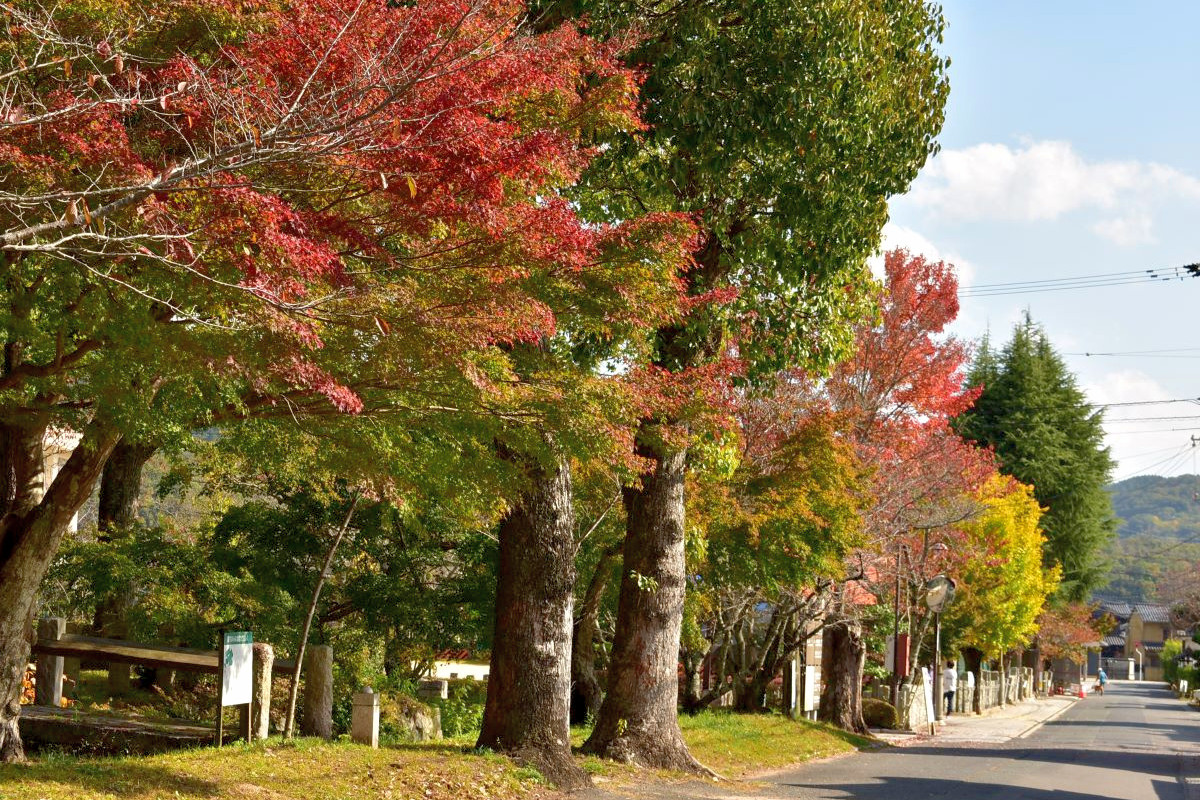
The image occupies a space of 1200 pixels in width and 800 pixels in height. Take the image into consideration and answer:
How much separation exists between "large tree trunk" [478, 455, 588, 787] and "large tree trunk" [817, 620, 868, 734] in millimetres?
15063

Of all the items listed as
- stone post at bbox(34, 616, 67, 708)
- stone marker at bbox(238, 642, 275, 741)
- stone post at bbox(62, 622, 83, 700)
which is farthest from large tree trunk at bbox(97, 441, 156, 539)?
stone marker at bbox(238, 642, 275, 741)

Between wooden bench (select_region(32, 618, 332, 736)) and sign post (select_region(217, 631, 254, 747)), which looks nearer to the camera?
sign post (select_region(217, 631, 254, 747))

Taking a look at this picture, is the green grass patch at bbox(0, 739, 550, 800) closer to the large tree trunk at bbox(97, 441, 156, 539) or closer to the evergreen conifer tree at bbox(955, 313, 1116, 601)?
the large tree trunk at bbox(97, 441, 156, 539)

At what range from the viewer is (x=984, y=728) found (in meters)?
35.3

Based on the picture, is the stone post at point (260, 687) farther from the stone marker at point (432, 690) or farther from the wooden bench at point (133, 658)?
the stone marker at point (432, 690)

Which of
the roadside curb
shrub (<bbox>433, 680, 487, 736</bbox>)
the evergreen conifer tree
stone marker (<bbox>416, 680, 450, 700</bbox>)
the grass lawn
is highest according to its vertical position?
the evergreen conifer tree

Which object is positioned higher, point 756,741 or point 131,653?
point 131,653

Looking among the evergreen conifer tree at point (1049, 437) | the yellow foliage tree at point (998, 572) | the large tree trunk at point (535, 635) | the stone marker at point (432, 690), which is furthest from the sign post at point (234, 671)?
the evergreen conifer tree at point (1049, 437)

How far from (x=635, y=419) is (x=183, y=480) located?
26.4ft

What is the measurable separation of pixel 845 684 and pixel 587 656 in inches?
334

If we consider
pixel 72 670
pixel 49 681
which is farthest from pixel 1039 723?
pixel 49 681

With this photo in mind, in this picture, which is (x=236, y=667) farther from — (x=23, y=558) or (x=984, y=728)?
(x=984, y=728)

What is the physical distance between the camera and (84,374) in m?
10.2

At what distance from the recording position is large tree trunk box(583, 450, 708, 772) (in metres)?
15.7
